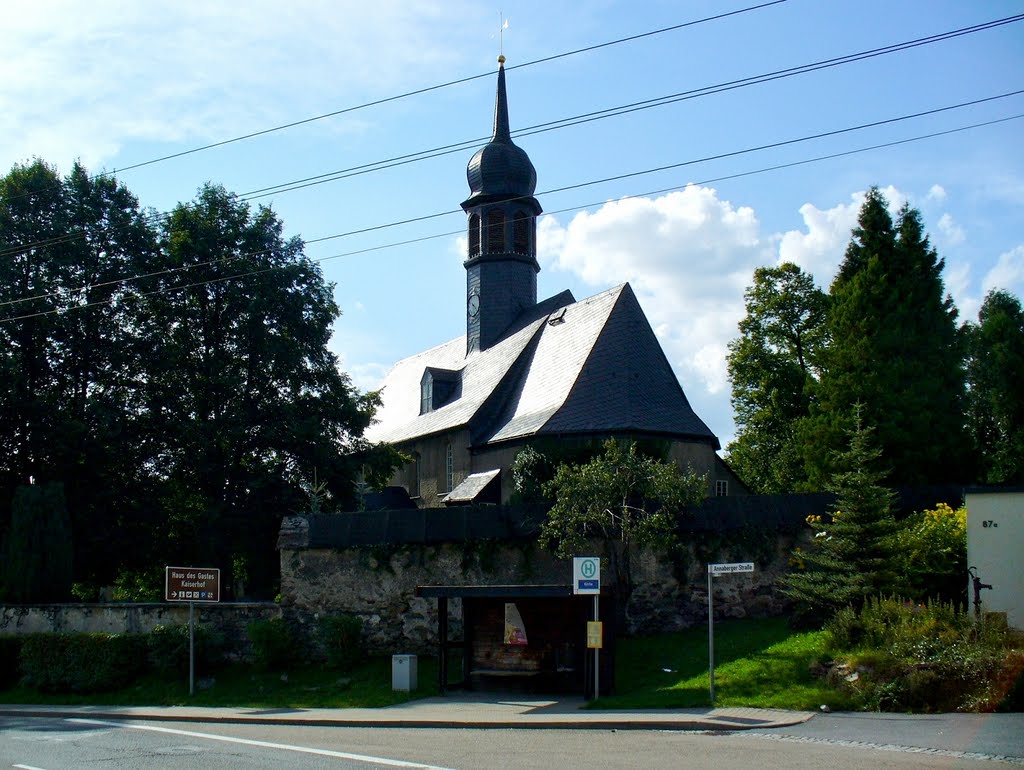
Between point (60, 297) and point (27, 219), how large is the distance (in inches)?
110

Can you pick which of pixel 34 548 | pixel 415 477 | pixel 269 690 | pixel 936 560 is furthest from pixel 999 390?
pixel 34 548

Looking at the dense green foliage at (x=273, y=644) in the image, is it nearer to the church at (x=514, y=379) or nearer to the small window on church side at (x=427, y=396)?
the church at (x=514, y=379)

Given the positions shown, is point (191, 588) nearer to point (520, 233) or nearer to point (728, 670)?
point (728, 670)

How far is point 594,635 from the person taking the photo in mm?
19188

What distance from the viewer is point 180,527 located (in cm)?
3756

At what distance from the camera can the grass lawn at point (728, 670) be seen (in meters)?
18.0

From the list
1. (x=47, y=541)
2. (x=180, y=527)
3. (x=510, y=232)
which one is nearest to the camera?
(x=47, y=541)

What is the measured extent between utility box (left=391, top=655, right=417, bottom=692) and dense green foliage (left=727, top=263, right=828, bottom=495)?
2515 cm

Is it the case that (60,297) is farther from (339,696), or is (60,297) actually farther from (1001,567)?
(1001,567)

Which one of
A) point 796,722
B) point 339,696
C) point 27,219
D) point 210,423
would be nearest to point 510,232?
point 210,423

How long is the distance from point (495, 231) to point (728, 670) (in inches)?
1130

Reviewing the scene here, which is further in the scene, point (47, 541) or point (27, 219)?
point (27, 219)

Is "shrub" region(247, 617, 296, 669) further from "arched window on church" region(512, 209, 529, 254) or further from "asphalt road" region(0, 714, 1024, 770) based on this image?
"arched window on church" region(512, 209, 529, 254)

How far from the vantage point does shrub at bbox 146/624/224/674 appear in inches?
1025
